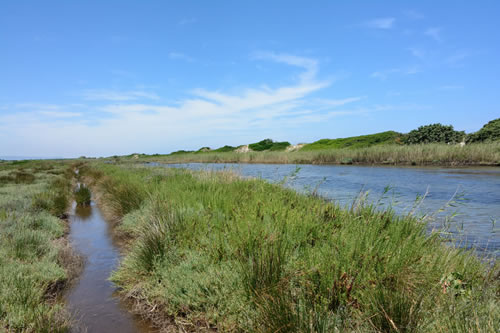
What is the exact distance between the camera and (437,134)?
47031 mm

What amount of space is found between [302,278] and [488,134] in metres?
51.5

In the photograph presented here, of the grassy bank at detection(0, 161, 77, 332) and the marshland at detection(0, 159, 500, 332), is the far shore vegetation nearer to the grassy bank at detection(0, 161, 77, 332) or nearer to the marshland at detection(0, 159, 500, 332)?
the marshland at detection(0, 159, 500, 332)

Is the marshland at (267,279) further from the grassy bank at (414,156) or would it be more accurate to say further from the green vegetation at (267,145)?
the green vegetation at (267,145)

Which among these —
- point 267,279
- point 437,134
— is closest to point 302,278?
point 267,279

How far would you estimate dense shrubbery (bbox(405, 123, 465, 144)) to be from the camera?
46219mm

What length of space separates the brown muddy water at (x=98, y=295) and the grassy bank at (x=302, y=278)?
23 cm

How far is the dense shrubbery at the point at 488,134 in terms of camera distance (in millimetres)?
40312

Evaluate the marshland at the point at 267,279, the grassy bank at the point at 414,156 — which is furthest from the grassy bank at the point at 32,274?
the grassy bank at the point at 414,156

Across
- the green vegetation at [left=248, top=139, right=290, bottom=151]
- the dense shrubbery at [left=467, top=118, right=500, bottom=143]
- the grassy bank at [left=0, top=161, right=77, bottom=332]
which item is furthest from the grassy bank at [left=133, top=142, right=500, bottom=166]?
the green vegetation at [left=248, top=139, right=290, bottom=151]

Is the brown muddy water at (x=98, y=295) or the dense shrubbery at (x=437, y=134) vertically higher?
the dense shrubbery at (x=437, y=134)

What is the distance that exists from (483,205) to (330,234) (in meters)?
8.80

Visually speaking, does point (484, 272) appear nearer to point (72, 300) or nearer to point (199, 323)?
point (199, 323)

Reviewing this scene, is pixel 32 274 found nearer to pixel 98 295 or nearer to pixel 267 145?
pixel 98 295

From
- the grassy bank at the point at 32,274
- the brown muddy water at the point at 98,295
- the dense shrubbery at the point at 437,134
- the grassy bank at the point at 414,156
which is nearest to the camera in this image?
the grassy bank at the point at 32,274
